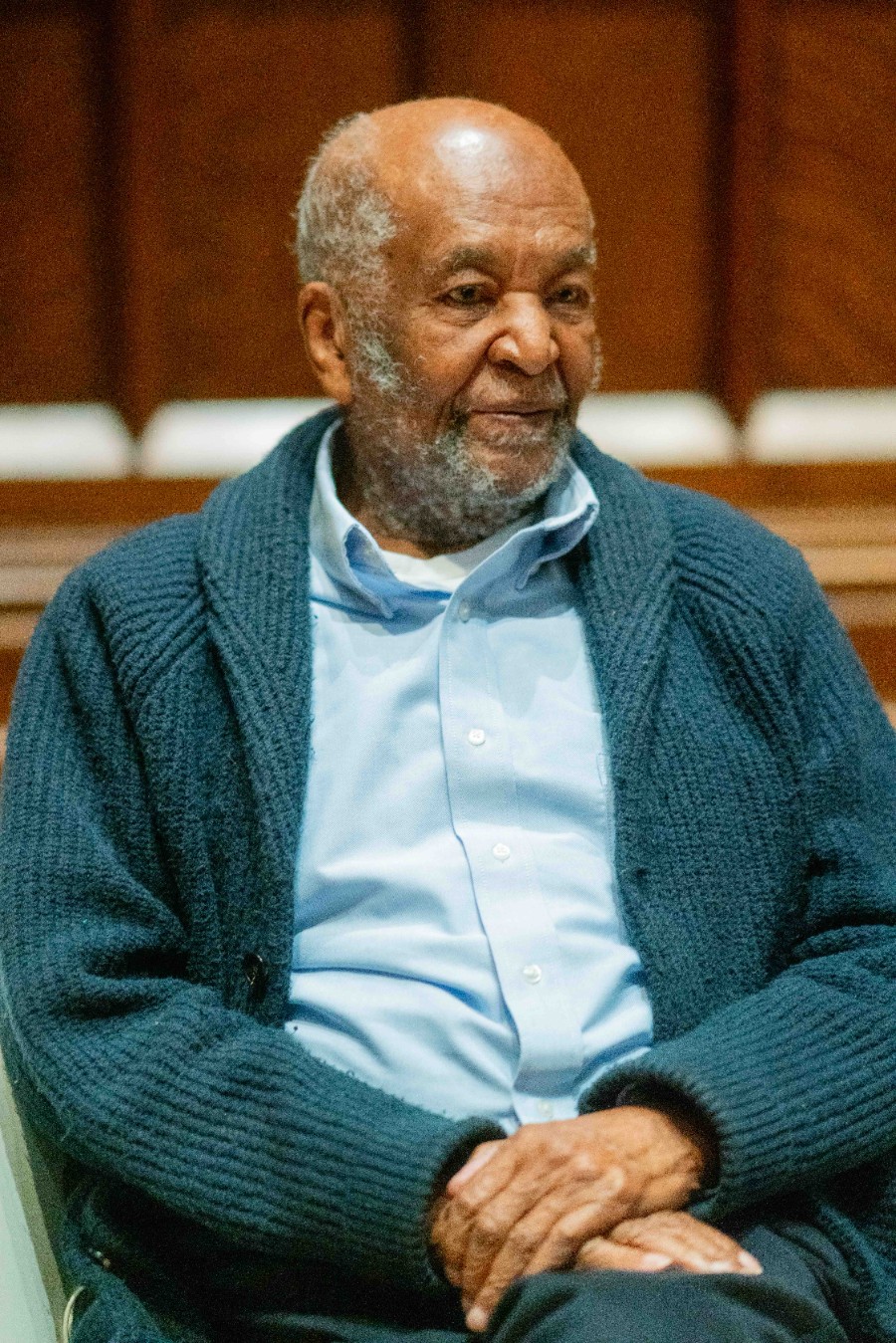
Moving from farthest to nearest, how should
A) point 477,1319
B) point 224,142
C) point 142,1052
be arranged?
point 224,142
point 142,1052
point 477,1319

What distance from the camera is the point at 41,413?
197 cm

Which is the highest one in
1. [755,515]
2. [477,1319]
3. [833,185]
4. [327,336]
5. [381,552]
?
[833,185]

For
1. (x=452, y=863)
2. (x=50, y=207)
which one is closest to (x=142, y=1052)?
(x=452, y=863)

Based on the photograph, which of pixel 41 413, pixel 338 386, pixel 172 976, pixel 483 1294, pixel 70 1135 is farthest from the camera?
pixel 41 413

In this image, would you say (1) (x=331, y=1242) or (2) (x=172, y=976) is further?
(2) (x=172, y=976)

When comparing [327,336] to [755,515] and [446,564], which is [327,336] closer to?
[446,564]

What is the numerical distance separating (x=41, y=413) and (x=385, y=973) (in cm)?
89

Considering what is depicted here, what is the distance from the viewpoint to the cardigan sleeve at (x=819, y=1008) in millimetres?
1317

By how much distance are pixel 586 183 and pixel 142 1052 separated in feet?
3.88

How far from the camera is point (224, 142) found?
1.93 meters

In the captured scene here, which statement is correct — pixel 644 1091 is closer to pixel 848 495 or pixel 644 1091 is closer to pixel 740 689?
pixel 740 689

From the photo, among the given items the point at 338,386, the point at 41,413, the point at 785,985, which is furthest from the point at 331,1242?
the point at 41,413

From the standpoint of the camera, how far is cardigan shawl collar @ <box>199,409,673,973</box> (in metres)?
1.49

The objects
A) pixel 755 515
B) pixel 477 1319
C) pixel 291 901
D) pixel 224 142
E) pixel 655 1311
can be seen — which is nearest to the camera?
pixel 655 1311
